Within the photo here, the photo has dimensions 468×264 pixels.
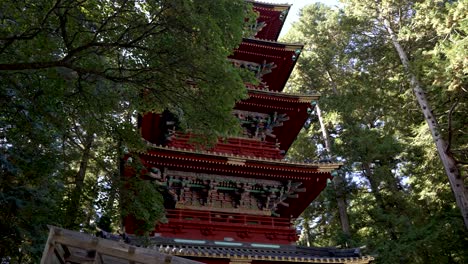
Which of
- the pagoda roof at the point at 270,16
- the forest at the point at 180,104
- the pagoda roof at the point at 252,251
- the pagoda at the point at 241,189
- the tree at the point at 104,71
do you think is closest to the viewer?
the tree at the point at 104,71

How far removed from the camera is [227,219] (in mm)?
10102

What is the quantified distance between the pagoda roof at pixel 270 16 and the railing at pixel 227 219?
8.31m

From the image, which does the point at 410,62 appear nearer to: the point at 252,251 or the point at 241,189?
the point at 241,189

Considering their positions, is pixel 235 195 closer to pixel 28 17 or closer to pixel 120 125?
pixel 120 125

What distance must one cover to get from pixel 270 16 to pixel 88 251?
42.9 feet

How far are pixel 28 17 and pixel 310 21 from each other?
18.3 meters

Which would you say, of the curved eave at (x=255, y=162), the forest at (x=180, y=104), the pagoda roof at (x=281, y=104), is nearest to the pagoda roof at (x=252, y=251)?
the forest at (x=180, y=104)

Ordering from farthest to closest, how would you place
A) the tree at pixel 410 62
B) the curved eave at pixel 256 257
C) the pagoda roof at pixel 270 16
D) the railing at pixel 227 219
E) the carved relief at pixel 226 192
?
the pagoda roof at pixel 270 16
the tree at pixel 410 62
the carved relief at pixel 226 192
the railing at pixel 227 219
the curved eave at pixel 256 257

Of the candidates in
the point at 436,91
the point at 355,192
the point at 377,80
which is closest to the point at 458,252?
the point at 355,192

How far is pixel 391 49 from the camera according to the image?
1648cm

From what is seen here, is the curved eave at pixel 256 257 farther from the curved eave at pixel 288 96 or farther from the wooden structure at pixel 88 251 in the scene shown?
the curved eave at pixel 288 96

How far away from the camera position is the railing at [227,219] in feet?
32.1

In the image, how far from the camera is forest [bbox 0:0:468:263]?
19.3 ft

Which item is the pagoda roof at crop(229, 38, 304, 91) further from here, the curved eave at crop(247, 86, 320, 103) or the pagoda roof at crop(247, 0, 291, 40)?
the pagoda roof at crop(247, 0, 291, 40)
